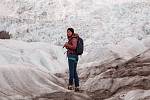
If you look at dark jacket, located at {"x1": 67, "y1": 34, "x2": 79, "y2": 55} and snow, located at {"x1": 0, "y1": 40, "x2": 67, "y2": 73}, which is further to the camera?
snow, located at {"x1": 0, "y1": 40, "x2": 67, "y2": 73}

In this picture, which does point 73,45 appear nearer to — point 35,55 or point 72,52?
point 72,52

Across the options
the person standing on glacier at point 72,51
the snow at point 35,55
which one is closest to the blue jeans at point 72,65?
the person standing on glacier at point 72,51

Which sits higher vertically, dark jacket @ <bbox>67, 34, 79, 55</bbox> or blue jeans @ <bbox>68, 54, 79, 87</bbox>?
dark jacket @ <bbox>67, 34, 79, 55</bbox>

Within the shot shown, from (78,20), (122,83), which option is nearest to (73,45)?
(122,83)

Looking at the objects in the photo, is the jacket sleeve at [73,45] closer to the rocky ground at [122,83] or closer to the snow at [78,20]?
the rocky ground at [122,83]

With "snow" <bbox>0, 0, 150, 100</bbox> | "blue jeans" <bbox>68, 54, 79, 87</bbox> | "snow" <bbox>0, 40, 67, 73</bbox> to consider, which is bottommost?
"snow" <bbox>0, 0, 150, 100</bbox>

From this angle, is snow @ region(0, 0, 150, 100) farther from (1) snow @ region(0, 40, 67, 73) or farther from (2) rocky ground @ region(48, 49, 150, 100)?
(2) rocky ground @ region(48, 49, 150, 100)

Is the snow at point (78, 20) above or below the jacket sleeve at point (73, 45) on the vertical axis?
below

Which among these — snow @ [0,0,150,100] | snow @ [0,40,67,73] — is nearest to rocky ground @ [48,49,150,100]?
snow @ [0,40,67,73]

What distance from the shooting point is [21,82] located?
10156mm

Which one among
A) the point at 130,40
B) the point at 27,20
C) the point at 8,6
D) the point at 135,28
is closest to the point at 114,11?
the point at 135,28

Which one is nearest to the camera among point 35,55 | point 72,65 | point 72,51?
point 72,51

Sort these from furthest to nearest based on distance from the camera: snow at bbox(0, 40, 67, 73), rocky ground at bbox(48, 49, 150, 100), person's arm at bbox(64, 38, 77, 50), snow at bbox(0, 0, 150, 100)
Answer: snow at bbox(0, 0, 150, 100), snow at bbox(0, 40, 67, 73), person's arm at bbox(64, 38, 77, 50), rocky ground at bbox(48, 49, 150, 100)

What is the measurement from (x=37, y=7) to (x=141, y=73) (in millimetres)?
57781
